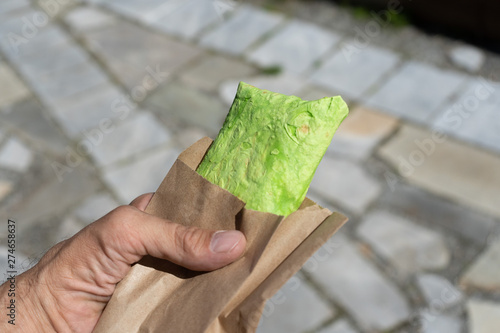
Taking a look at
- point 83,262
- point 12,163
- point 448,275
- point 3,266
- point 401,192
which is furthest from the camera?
point 12,163

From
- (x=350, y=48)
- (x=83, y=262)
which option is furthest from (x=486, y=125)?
(x=83, y=262)

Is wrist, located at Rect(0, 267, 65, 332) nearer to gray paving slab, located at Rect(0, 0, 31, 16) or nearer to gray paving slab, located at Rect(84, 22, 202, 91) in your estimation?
gray paving slab, located at Rect(84, 22, 202, 91)

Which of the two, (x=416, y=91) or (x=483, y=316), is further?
(x=416, y=91)

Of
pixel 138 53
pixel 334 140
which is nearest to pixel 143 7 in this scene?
pixel 138 53

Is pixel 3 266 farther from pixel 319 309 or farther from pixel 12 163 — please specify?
pixel 319 309

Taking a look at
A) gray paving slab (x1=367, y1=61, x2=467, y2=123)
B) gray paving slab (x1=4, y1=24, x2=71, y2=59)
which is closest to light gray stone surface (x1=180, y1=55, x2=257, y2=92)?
gray paving slab (x1=367, y1=61, x2=467, y2=123)

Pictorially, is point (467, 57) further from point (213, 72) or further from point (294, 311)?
point (294, 311)
